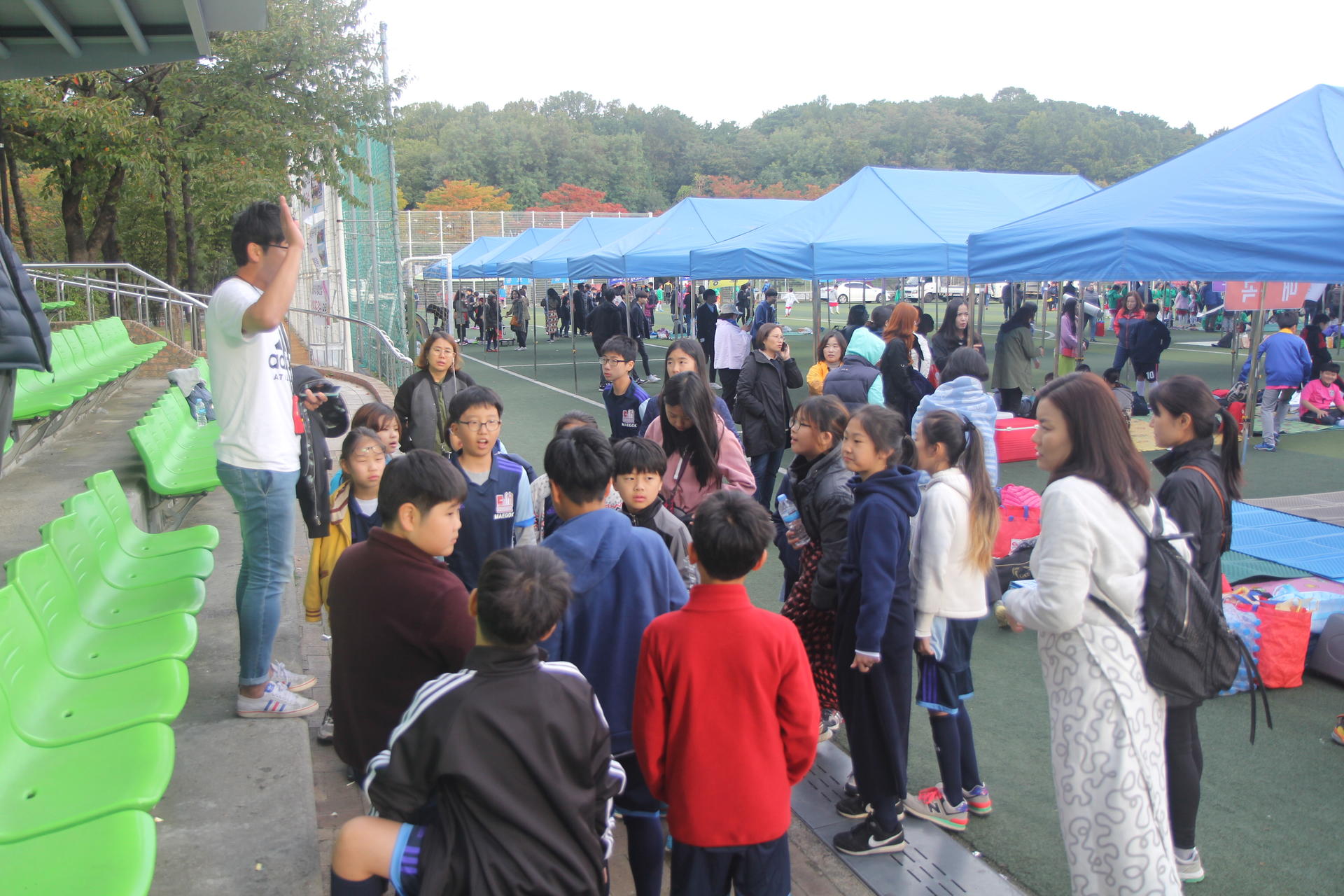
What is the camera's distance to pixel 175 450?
6223 millimetres

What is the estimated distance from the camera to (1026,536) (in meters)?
5.95

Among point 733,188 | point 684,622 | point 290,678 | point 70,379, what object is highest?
point 733,188

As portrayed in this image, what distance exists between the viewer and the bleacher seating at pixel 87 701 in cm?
202

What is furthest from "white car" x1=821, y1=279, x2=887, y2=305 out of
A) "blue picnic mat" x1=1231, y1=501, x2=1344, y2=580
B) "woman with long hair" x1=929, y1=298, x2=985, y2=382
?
"blue picnic mat" x1=1231, y1=501, x2=1344, y2=580

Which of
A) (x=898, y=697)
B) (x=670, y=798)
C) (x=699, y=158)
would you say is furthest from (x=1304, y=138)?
(x=699, y=158)

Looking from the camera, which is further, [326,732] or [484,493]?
[326,732]

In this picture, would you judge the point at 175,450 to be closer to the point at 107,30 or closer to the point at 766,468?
the point at 107,30

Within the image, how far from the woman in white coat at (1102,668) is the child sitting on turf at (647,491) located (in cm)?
114

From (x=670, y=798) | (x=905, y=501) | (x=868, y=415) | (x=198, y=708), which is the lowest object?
(x=198, y=708)

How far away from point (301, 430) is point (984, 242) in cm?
574

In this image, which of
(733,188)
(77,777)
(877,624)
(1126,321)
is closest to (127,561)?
(77,777)

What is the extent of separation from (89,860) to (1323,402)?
1377cm

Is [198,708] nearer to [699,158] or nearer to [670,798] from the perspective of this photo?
[670,798]

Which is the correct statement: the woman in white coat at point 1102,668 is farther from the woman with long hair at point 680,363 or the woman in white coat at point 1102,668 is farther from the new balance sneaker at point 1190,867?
the woman with long hair at point 680,363
